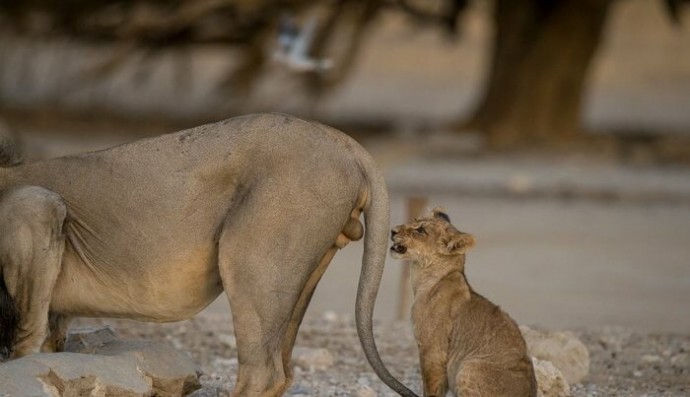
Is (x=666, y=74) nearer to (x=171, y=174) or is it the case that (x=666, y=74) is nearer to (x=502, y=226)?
(x=502, y=226)

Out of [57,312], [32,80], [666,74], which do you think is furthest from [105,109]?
[57,312]

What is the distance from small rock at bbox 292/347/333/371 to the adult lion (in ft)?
5.47

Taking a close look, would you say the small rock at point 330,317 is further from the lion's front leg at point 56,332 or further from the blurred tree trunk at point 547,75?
the blurred tree trunk at point 547,75

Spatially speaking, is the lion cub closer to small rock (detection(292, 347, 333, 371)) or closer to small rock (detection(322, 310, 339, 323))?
small rock (detection(292, 347, 333, 371))

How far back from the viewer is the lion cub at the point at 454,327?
691 centimetres

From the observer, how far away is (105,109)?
27.7m

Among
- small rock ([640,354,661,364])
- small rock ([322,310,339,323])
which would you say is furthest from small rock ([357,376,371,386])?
small rock ([322,310,339,323])

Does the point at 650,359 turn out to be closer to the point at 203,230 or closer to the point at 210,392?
the point at 210,392

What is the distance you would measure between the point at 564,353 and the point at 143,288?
2.47 meters

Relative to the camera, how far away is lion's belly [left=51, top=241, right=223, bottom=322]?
702 cm

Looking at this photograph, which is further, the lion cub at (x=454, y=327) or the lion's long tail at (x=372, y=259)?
the lion's long tail at (x=372, y=259)

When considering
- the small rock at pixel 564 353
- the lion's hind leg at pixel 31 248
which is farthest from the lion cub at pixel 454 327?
the lion's hind leg at pixel 31 248

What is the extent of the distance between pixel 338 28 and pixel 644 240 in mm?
7093

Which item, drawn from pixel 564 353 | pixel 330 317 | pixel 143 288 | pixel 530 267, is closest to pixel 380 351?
pixel 330 317
